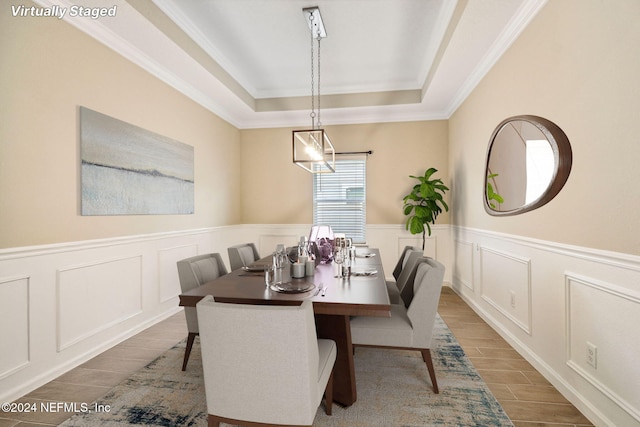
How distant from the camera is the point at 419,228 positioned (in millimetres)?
4512

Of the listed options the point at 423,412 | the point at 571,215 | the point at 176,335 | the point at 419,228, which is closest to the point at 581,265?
the point at 571,215

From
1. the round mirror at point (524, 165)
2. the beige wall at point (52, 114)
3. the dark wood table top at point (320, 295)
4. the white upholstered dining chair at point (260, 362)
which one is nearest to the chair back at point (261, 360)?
the white upholstered dining chair at point (260, 362)

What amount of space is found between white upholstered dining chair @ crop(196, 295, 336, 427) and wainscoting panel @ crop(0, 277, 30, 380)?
1.65 metres

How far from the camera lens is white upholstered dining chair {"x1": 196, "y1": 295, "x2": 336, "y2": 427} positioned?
121 cm

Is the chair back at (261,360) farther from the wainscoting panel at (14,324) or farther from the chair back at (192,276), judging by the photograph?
the wainscoting panel at (14,324)

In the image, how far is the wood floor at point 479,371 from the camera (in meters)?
1.84

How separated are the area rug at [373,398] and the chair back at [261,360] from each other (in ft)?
1.96

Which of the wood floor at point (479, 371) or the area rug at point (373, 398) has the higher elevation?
the area rug at point (373, 398)

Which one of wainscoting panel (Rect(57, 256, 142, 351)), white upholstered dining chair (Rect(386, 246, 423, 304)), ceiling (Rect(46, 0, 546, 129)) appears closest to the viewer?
wainscoting panel (Rect(57, 256, 142, 351))

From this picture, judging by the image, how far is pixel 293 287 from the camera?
1.93m

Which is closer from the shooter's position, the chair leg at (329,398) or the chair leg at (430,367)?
the chair leg at (329,398)

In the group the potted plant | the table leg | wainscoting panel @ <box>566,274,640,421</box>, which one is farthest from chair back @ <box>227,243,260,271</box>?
wainscoting panel @ <box>566,274,640,421</box>

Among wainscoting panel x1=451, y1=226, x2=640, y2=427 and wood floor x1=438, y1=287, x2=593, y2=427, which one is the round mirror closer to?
wainscoting panel x1=451, y1=226, x2=640, y2=427

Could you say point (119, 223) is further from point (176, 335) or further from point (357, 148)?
point (357, 148)
